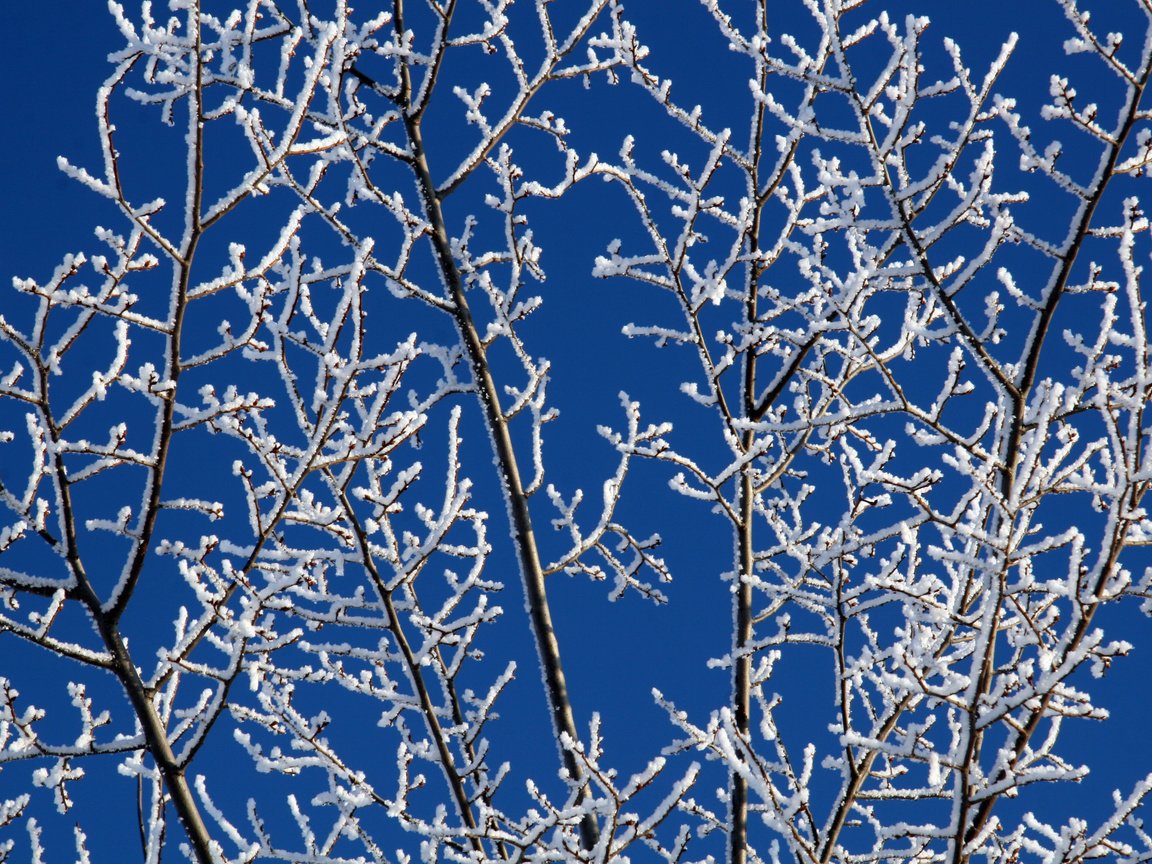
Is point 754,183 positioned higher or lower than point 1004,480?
higher

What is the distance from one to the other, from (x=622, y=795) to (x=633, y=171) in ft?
10.5

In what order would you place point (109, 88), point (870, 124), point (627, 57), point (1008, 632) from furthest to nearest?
point (627, 57) → point (1008, 632) → point (870, 124) → point (109, 88)

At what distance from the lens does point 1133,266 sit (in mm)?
3020

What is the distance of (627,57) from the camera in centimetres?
505

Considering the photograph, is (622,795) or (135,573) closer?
(135,573)

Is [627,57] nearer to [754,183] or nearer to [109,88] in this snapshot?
[754,183]

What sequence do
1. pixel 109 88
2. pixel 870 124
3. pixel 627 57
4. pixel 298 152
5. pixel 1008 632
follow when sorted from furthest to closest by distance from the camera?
pixel 627 57 → pixel 1008 632 → pixel 870 124 → pixel 298 152 → pixel 109 88

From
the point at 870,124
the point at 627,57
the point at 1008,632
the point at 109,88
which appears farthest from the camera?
the point at 627,57

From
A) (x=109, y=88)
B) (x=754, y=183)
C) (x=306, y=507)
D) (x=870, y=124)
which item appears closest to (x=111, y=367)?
(x=109, y=88)

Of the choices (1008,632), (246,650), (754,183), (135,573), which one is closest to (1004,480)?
(1008,632)

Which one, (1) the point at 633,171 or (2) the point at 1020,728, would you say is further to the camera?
(1) the point at 633,171

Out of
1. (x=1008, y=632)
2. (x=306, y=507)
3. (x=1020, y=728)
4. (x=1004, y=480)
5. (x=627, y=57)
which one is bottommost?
(x=1020, y=728)

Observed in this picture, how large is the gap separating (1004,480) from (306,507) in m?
2.86

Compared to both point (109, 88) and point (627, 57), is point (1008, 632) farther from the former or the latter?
point (109, 88)
